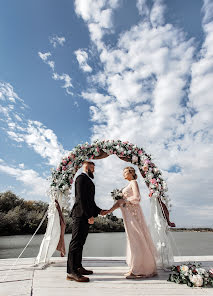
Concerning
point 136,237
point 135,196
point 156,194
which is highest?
point 156,194

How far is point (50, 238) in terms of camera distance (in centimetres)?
473

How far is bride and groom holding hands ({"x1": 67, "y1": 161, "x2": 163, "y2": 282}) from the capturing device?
3.36 meters

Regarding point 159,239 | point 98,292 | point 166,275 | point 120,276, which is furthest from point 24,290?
point 159,239

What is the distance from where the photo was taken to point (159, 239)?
15.4ft

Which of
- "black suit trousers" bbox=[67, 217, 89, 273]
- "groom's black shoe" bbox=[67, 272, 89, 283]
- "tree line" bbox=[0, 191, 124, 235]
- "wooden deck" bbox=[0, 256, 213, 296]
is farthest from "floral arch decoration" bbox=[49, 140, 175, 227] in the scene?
"tree line" bbox=[0, 191, 124, 235]

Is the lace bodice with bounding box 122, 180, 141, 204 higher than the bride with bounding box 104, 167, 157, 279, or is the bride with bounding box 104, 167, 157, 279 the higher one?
the lace bodice with bounding box 122, 180, 141, 204

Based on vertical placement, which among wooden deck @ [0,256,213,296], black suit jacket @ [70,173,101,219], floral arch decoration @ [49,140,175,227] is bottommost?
Result: wooden deck @ [0,256,213,296]

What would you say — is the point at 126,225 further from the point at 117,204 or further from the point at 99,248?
the point at 99,248

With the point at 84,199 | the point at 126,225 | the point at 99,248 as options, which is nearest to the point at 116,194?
the point at 126,225

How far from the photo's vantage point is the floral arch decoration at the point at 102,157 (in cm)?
498

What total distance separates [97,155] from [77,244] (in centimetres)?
239

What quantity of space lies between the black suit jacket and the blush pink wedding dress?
0.61 m

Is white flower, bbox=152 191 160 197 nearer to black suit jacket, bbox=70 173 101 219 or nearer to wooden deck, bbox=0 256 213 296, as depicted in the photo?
wooden deck, bbox=0 256 213 296

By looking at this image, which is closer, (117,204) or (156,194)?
(117,204)
